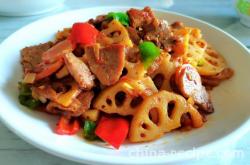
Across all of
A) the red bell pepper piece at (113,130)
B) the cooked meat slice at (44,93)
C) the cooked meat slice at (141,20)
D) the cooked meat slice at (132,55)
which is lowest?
the red bell pepper piece at (113,130)

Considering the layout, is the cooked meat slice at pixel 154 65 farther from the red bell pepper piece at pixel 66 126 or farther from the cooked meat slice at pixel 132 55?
the red bell pepper piece at pixel 66 126

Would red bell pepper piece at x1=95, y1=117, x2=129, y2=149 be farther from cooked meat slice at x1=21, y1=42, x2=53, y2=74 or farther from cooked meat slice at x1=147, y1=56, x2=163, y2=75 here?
cooked meat slice at x1=21, y1=42, x2=53, y2=74

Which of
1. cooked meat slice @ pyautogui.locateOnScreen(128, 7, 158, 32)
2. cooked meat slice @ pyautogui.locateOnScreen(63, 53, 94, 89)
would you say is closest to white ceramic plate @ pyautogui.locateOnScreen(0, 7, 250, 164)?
cooked meat slice @ pyautogui.locateOnScreen(63, 53, 94, 89)

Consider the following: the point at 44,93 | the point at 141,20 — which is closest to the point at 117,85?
the point at 44,93

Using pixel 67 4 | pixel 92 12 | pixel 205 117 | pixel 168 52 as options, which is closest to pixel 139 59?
pixel 168 52

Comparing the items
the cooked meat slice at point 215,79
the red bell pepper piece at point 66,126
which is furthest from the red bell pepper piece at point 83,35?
the cooked meat slice at point 215,79

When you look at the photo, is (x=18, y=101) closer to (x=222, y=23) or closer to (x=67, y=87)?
(x=67, y=87)
